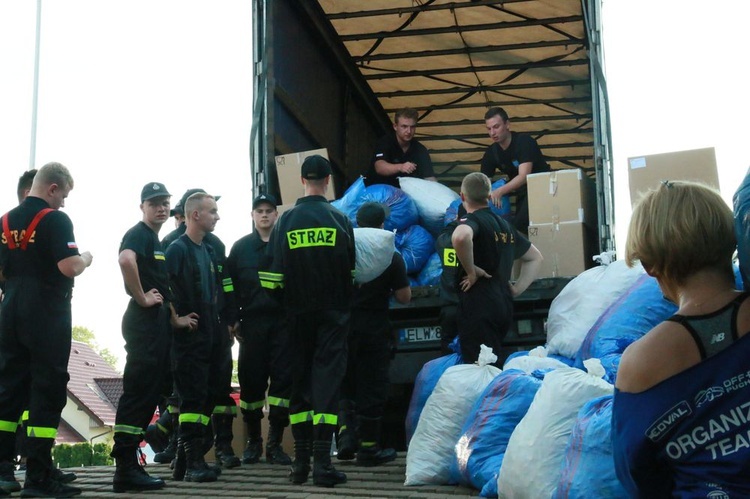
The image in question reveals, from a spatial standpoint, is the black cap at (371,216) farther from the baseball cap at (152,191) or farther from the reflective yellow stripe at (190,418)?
the reflective yellow stripe at (190,418)

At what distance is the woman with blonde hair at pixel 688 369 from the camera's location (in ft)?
5.06

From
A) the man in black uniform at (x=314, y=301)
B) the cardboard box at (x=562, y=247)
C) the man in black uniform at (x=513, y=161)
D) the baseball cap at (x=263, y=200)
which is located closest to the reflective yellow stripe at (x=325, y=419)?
the man in black uniform at (x=314, y=301)

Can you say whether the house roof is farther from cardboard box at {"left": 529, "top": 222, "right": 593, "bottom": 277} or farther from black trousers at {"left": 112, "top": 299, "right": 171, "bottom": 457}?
black trousers at {"left": 112, "top": 299, "right": 171, "bottom": 457}

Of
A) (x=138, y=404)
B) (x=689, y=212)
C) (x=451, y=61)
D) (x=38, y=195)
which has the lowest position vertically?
(x=138, y=404)

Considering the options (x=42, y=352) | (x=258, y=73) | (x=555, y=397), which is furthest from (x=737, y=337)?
(x=258, y=73)

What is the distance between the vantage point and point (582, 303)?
4785mm

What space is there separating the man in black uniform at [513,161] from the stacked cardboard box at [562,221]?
0.43 m

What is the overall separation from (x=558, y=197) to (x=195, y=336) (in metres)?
2.52

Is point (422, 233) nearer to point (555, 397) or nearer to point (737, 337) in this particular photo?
point (555, 397)

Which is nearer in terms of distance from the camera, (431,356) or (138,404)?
(138,404)

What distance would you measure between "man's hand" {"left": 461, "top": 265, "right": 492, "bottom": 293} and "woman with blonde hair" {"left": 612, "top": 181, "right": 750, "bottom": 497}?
114 inches

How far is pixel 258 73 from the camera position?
6344mm

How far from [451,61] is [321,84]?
1.64m

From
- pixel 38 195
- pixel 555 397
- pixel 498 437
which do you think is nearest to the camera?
pixel 555 397
